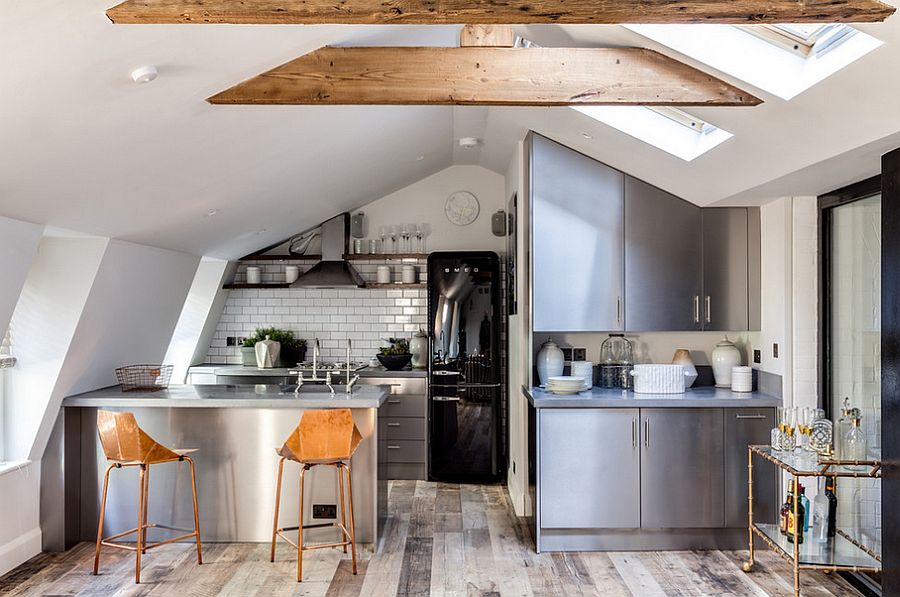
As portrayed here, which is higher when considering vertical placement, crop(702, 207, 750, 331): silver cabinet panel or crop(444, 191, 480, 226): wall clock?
crop(444, 191, 480, 226): wall clock

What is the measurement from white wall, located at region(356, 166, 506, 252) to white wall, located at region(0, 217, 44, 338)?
3816mm

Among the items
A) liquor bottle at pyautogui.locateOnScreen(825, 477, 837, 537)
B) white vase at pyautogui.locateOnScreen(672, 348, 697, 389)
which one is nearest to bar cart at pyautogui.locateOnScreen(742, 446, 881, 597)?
liquor bottle at pyautogui.locateOnScreen(825, 477, 837, 537)

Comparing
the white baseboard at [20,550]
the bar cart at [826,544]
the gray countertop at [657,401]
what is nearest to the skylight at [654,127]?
the gray countertop at [657,401]

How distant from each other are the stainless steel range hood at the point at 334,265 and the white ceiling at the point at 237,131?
4.02 feet

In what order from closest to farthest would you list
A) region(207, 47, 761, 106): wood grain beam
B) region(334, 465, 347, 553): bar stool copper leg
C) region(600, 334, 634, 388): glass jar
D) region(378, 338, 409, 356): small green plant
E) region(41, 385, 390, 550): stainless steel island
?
1. region(207, 47, 761, 106): wood grain beam
2. region(334, 465, 347, 553): bar stool copper leg
3. region(41, 385, 390, 550): stainless steel island
4. region(600, 334, 634, 388): glass jar
5. region(378, 338, 409, 356): small green plant

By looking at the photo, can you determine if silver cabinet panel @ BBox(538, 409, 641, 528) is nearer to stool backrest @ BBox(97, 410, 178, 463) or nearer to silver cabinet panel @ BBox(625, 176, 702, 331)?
silver cabinet panel @ BBox(625, 176, 702, 331)

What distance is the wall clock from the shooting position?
749 centimetres

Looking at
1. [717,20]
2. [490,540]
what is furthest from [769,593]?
[717,20]

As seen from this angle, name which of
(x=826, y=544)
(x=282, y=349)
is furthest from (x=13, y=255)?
(x=826, y=544)

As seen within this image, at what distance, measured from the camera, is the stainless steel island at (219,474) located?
499 cm

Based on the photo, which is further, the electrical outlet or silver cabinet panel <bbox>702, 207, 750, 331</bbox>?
silver cabinet panel <bbox>702, 207, 750, 331</bbox>

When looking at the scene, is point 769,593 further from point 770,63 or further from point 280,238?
point 280,238

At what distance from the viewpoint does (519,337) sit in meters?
5.86

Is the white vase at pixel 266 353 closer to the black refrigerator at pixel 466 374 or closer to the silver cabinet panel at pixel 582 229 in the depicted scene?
the black refrigerator at pixel 466 374
